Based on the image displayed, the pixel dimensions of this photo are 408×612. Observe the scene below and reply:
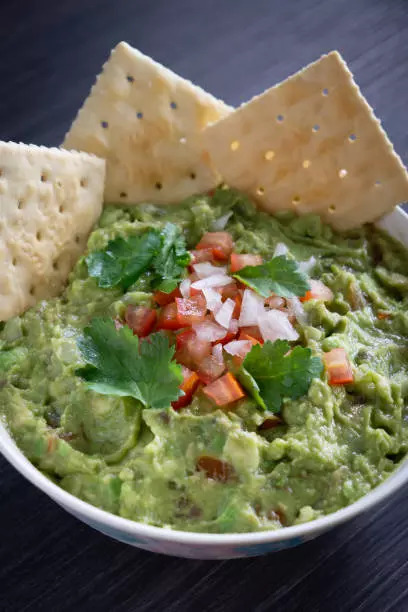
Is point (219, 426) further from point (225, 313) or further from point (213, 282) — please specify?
point (213, 282)

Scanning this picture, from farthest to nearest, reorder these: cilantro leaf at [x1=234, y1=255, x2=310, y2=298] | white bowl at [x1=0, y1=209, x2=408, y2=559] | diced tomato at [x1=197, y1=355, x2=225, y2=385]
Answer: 1. cilantro leaf at [x1=234, y1=255, x2=310, y2=298]
2. diced tomato at [x1=197, y1=355, x2=225, y2=385]
3. white bowl at [x1=0, y1=209, x2=408, y2=559]

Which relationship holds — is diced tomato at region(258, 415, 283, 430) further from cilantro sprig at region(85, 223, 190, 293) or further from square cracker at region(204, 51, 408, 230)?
square cracker at region(204, 51, 408, 230)

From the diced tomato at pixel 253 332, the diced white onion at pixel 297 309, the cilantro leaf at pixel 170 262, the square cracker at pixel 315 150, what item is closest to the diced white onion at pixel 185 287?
the cilantro leaf at pixel 170 262

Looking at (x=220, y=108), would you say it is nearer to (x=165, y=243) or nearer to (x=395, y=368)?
(x=165, y=243)

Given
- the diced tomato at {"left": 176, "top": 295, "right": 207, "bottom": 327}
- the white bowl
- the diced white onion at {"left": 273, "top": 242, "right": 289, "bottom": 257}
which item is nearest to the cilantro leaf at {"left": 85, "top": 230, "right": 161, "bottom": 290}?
the diced tomato at {"left": 176, "top": 295, "right": 207, "bottom": 327}

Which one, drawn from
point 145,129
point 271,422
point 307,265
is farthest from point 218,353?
point 145,129

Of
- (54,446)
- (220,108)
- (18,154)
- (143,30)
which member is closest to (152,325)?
(54,446)
